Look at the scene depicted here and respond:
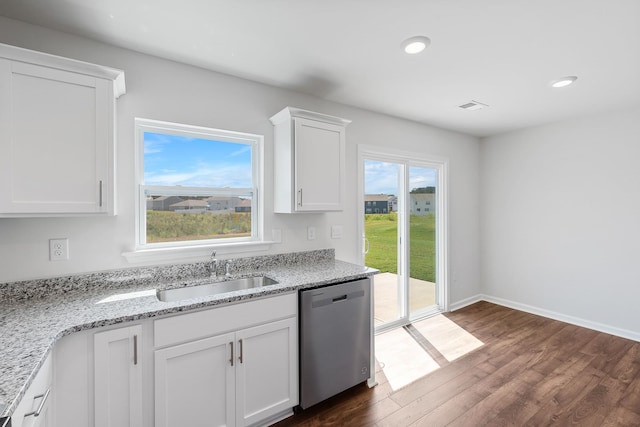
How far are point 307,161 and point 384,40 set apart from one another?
100 centimetres

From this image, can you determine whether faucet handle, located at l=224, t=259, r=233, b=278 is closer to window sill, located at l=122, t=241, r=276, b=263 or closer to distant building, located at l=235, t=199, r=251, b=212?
window sill, located at l=122, t=241, r=276, b=263

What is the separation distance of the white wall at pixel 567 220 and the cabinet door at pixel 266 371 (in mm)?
3611

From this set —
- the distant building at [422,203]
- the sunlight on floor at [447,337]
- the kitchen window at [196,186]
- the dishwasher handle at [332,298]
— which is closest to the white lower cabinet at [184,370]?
the dishwasher handle at [332,298]

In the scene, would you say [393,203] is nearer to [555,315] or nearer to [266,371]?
[266,371]

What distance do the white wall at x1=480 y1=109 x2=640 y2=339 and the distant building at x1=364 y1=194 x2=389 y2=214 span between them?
1991 mm

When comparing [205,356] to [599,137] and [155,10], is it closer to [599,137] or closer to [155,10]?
[155,10]

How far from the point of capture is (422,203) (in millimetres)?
3844

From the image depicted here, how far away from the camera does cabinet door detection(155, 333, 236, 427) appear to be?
156 centimetres

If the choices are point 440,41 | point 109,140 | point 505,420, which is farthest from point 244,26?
point 505,420

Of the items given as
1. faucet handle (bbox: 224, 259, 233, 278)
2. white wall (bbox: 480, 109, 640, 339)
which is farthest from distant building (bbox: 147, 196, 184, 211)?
white wall (bbox: 480, 109, 640, 339)

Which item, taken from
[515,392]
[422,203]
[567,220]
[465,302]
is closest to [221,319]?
Answer: [515,392]

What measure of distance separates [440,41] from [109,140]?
210 cm

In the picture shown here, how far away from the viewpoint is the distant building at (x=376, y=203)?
130 inches

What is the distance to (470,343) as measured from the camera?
3.11 metres
